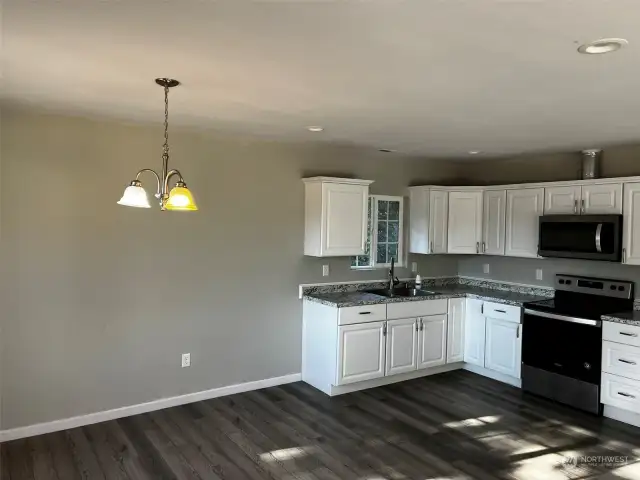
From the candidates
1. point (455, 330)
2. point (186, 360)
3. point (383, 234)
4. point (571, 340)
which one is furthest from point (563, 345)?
point (186, 360)

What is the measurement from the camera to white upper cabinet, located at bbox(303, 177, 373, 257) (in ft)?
15.8

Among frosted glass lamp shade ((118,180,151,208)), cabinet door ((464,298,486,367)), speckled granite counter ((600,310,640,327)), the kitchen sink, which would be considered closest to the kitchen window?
the kitchen sink

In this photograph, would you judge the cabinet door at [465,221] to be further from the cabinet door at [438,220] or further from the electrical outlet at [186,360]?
the electrical outlet at [186,360]

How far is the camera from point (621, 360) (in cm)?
407

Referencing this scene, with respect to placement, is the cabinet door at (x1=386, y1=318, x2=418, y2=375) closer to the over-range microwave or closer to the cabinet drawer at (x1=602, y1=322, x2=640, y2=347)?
the over-range microwave

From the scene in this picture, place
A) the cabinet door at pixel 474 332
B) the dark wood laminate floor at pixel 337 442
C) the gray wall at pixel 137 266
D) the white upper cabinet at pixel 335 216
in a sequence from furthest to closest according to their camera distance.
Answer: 1. the cabinet door at pixel 474 332
2. the white upper cabinet at pixel 335 216
3. the gray wall at pixel 137 266
4. the dark wood laminate floor at pixel 337 442

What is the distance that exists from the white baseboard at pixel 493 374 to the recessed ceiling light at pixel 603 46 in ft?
12.0

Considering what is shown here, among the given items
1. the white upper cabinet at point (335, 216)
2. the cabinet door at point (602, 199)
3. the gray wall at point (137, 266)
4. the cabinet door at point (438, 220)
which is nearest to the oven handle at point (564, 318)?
the cabinet door at point (602, 199)

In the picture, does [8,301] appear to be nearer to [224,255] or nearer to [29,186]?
[29,186]

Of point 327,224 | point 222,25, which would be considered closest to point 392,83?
point 222,25

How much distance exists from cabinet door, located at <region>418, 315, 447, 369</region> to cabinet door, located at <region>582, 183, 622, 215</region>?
69.5 inches

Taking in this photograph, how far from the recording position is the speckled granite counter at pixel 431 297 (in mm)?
4742

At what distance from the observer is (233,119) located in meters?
3.68

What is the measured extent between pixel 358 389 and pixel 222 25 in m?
3.77
